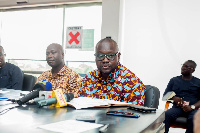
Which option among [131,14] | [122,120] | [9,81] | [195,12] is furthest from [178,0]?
[122,120]

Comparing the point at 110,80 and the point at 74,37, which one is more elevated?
the point at 74,37

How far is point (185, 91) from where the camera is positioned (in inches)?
120

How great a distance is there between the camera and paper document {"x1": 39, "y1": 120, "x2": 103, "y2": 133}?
0.74 metres

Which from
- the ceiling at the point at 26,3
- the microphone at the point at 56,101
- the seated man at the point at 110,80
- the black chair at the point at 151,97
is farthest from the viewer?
the ceiling at the point at 26,3

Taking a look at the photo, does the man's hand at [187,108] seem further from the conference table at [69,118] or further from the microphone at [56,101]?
the microphone at [56,101]

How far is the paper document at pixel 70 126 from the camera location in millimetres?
737

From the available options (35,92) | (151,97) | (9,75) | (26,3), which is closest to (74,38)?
(26,3)

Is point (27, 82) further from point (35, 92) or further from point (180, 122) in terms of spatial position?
point (180, 122)

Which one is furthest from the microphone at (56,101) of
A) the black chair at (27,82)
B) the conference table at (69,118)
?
the black chair at (27,82)

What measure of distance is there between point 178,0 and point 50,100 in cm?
292

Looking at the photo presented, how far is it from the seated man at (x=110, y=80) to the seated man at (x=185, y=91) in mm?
1266

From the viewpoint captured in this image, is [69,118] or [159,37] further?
[159,37]

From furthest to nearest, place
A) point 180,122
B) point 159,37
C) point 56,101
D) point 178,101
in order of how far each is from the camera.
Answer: point 159,37 → point 178,101 → point 180,122 → point 56,101

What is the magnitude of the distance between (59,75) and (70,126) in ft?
5.71
